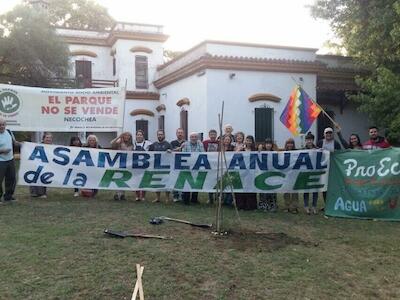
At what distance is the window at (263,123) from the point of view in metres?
17.6

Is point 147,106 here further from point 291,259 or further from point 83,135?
point 291,259

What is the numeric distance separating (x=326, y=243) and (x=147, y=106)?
60.8ft

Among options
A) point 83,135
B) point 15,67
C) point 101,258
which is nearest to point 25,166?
point 101,258

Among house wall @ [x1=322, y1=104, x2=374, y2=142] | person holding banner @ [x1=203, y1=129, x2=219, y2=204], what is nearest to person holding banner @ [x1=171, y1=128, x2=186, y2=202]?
person holding banner @ [x1=203, y1=129, x2=219, y2=204]

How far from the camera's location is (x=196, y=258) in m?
5.83

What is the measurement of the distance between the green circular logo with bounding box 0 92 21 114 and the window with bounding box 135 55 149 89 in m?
14.0

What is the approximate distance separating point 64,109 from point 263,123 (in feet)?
28.5

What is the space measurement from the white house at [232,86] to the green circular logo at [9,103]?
18.8ft

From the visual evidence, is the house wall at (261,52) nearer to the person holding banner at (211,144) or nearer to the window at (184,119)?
the window at (184,119)

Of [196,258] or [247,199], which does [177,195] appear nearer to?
[247,199]

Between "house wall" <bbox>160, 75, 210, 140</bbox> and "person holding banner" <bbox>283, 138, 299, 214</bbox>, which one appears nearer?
"person holding banner" <bbox>283, 138, 299, 214</bbox>

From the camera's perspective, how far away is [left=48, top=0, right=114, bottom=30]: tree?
37.0 metres

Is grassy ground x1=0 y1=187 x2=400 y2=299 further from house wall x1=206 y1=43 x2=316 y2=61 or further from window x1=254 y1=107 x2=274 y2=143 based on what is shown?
house wall x1=206 y1=43 x2=316 y2=61

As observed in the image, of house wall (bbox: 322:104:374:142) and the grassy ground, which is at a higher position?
house wall (bbox: 322:104:374:142)
